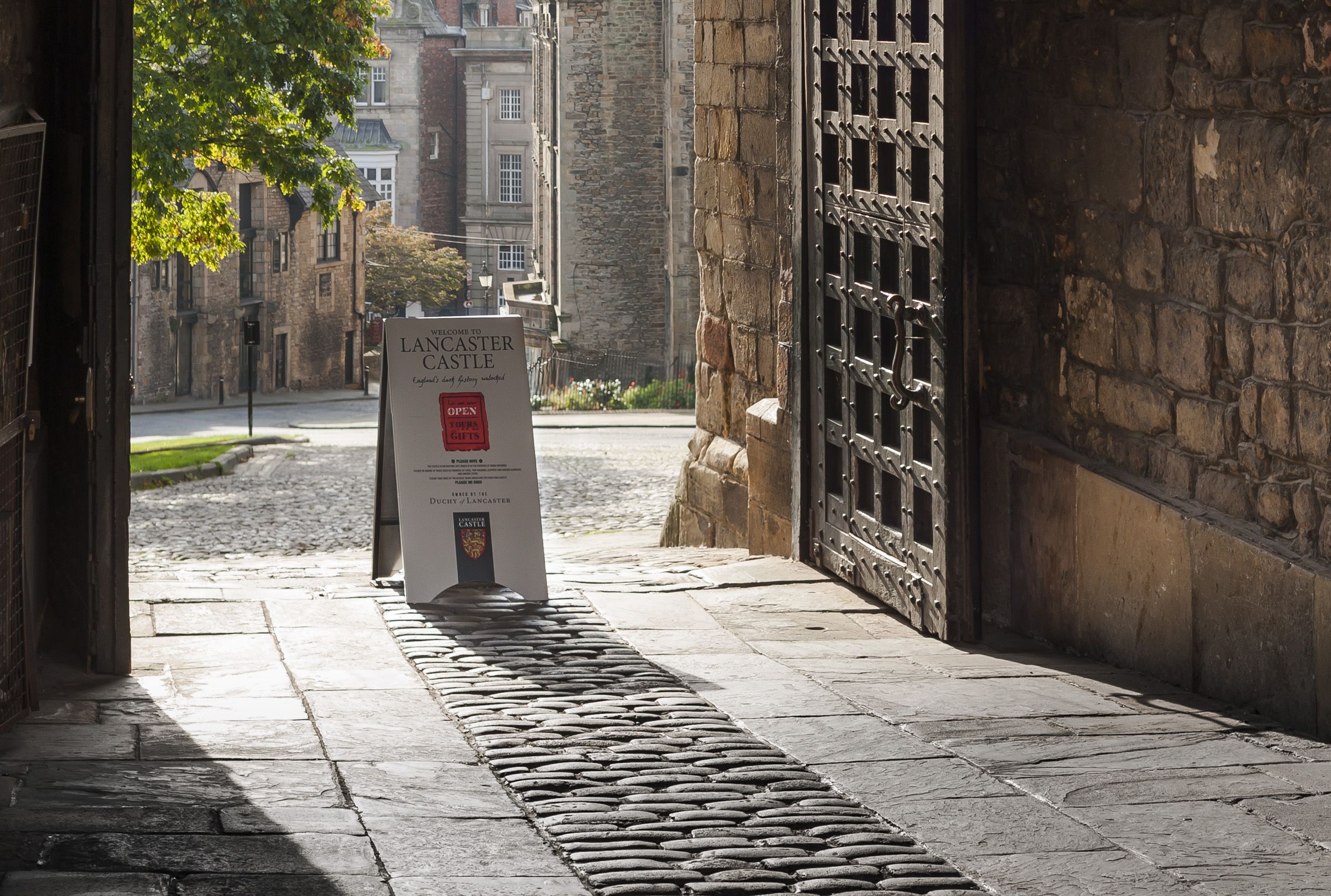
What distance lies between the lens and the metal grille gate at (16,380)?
4.80 meters

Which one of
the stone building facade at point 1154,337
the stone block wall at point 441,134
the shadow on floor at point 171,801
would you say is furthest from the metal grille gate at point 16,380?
the stone block wall at point 441,134

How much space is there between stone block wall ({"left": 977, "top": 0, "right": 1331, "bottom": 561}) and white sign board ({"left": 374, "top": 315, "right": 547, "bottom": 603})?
2035mm

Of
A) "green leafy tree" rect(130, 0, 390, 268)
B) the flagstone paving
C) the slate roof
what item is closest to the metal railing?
"green leafy tree" rect(130, 0, 390, 268)

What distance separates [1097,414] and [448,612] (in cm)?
271

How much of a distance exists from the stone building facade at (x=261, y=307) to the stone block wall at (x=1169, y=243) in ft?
112

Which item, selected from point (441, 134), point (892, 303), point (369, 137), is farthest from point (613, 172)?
point (892, 303)

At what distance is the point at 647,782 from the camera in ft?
14.8

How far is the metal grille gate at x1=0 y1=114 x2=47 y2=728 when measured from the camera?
4.80 m

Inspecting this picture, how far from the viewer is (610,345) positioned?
41.8 metres

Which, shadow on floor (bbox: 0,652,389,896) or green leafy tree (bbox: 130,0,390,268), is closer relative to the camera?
shadow on floor (bbox: 0,652,389,896)

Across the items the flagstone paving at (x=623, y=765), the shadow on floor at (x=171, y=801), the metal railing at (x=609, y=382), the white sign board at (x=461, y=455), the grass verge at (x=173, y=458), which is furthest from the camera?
the metal railing at (x=609, y=382)

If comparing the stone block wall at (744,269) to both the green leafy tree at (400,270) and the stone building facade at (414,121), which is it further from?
the stone building facade at (414,121)

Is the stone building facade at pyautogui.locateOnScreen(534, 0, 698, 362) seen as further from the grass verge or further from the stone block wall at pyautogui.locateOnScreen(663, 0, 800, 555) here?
the stone block wall at pyautogui.locateOnScreen(663, 0, 800, 555)

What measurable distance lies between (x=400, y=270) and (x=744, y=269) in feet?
149
